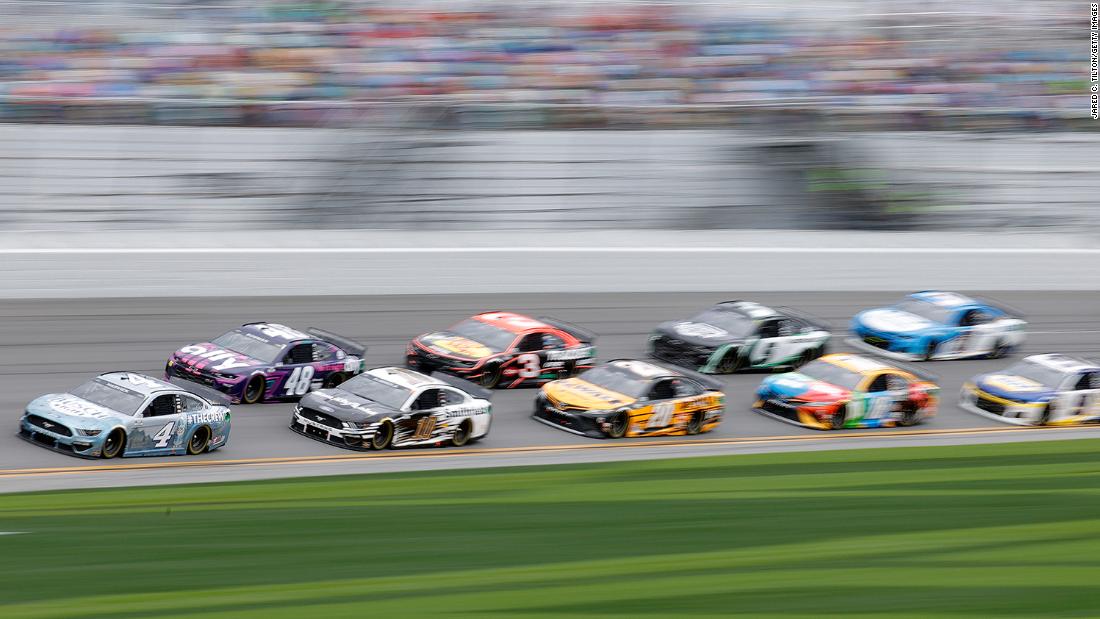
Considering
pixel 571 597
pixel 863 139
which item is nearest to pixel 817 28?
pixel 863 139

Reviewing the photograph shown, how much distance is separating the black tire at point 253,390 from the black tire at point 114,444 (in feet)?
8.94

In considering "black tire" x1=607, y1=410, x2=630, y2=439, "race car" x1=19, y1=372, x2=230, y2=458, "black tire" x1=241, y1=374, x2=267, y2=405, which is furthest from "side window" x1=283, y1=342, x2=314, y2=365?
"black tire" x1=607, y1=410, x2=630, y2=439

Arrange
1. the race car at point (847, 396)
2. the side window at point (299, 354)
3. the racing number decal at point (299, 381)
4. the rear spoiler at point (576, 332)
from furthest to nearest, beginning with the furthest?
the rear spoiler at point (576, 332), the race car at point (847, 396), the side window at point (299, 354), the racing number decal at point (299, 381)

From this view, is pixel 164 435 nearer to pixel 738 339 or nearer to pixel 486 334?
pixel 486 334

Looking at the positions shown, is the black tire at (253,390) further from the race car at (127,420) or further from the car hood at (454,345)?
the car hood at (454,345)

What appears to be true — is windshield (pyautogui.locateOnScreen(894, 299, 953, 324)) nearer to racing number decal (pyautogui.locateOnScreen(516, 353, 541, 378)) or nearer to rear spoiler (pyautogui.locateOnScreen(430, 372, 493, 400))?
racing number decal (pyautogui.locateOnScreen(516, 353, 541, 378))

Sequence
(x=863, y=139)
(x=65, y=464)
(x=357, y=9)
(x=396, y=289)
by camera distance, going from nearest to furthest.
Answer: (x=65, y=464) < (x=396, y=289) < (x=357, y=9) < (x=863, y=139)

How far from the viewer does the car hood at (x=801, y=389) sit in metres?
18.9

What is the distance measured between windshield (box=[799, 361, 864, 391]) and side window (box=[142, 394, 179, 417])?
8.40m

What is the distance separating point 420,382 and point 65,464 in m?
4.16

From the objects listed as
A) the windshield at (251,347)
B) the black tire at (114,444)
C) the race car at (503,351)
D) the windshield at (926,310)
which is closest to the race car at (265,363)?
the windshield at (251,347)

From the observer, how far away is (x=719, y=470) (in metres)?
15.4

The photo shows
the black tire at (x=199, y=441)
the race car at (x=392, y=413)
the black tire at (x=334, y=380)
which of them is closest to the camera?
the black tire at (x=199, y=441)

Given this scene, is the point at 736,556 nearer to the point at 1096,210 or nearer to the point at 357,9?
the point at 357,9
